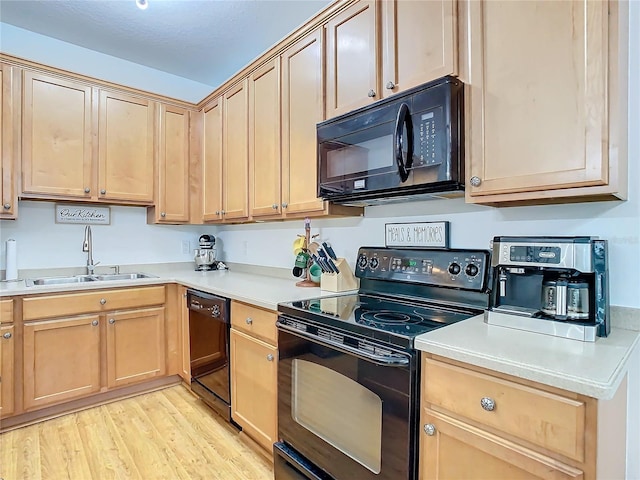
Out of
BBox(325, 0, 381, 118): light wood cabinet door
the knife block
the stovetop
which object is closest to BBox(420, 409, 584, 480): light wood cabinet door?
the stovetop

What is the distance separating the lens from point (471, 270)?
1483mm

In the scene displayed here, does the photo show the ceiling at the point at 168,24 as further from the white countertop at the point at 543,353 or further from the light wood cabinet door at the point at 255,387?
the white countertop at the point at 543,353

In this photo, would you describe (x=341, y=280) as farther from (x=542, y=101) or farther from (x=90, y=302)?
(x=90, y=302)

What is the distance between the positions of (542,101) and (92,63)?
129 inches

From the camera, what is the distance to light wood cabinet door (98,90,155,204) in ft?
8.84

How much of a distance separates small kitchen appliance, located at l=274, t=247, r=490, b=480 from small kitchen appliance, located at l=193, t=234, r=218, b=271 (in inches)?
67.8

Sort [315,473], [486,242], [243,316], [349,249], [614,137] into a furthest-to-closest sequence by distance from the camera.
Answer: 1. [349,249]
2. [243,316]
3. [486,242]
4. [315,473]
5. [614,137]

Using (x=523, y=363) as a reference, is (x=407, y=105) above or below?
above

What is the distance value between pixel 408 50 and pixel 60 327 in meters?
2.55

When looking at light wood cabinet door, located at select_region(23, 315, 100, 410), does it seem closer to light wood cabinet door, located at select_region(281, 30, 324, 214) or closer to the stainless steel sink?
the stainless steel sink

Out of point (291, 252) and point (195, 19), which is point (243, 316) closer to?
point (291, 252)

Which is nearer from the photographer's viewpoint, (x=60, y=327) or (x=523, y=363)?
(x=523, y=363)

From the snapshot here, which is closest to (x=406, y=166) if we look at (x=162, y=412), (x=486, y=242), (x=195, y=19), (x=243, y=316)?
(x=486, y=242)

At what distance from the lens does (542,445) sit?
2.76ft
